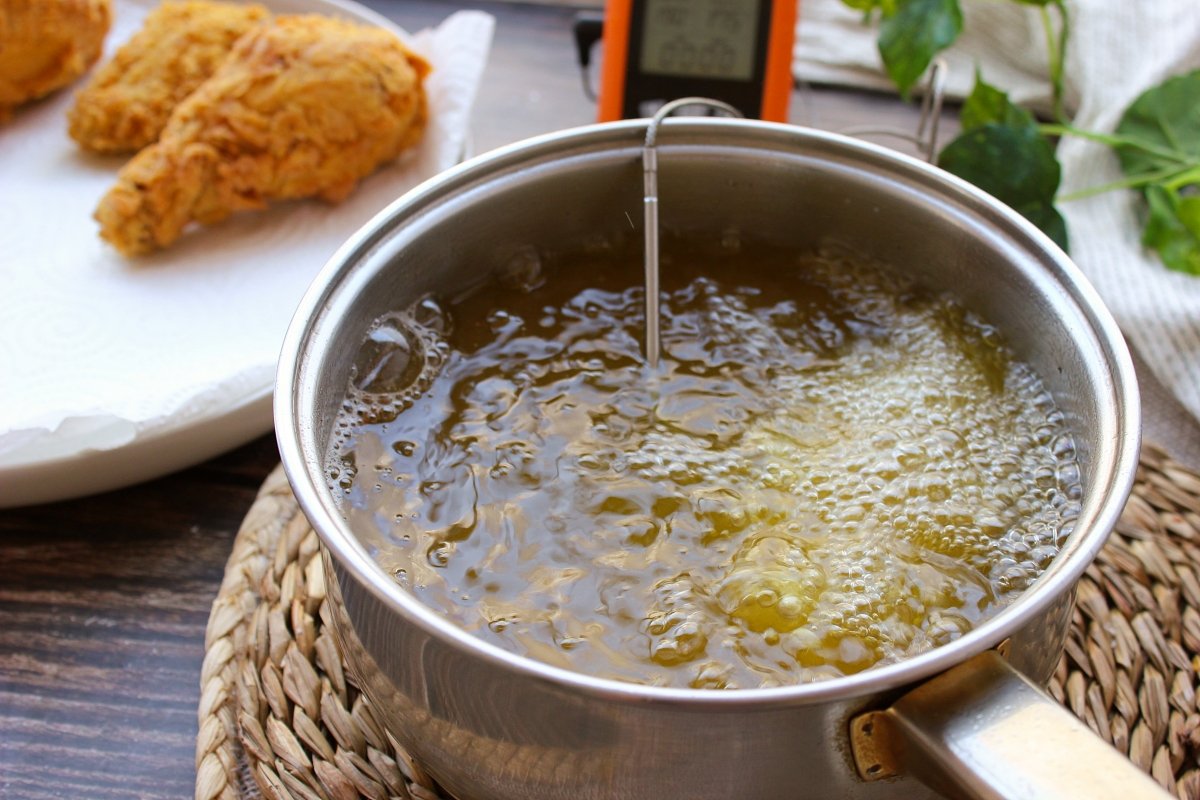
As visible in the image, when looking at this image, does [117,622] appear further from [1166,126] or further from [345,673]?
[1166,126]

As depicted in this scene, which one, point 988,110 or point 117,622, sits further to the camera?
point 988,110

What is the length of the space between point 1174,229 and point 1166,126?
15 centimetres

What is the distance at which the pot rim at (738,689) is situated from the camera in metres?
0.47

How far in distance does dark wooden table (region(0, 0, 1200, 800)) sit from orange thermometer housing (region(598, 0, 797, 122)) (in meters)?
0.48

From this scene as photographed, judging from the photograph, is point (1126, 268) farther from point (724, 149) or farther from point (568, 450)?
point (568, 450)

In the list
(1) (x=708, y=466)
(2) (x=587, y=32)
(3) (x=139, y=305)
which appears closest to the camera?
→ (1) (x=708, y=466)

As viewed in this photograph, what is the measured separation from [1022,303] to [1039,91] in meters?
0.69

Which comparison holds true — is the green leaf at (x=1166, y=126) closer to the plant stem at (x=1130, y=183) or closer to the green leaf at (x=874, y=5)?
the plant stem at (x=1130, y=183)

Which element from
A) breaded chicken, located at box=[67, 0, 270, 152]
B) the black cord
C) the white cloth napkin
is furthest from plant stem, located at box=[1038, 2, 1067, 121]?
breaded chicken, located at box=[67, 0, 270, 152]

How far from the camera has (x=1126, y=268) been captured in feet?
3.53

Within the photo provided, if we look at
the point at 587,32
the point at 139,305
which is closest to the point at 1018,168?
the point at 587,32

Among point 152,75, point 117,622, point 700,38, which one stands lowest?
point 117,622

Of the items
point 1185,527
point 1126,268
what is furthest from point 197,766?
point 1126,268

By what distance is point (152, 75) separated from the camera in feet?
4.09
